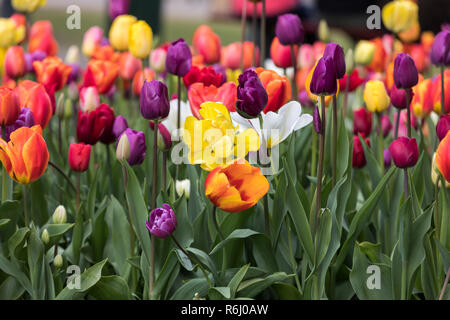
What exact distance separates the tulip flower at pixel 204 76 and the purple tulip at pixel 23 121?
12.6 inches

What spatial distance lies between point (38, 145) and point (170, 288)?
13.8 inches

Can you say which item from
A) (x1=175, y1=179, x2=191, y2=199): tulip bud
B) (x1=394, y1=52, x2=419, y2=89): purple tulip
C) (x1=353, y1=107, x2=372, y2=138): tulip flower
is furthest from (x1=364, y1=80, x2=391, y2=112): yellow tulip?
(x1=175, y1=179, x2=191, y2=199): tulip bud

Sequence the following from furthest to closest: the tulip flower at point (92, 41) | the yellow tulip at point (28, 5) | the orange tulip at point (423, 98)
A: 1. the tulip flower at point (92, 41)
2. the yellow tulip at point (28, 5)
3. the orange tulip at point (423, 98)

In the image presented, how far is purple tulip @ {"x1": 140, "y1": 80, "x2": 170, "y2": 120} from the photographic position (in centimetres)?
102

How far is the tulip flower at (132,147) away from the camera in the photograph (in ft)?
3.56

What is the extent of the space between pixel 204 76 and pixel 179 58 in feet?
0.25

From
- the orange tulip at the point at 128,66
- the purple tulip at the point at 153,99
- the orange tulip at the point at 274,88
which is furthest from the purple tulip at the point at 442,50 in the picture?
the orange tulip at the point at 128,66

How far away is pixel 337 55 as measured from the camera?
1.01 meters

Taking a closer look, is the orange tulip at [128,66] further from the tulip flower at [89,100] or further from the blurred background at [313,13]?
the blurred background at [313,13]

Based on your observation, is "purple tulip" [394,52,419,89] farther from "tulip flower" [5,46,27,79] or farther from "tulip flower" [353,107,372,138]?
"tulip flower" [5,46,27,79]

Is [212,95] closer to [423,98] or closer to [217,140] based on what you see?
[217,140]

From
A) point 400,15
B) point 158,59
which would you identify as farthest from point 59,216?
point 400,15

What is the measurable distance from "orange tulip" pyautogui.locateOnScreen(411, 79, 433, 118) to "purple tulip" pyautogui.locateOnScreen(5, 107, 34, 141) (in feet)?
2.78
